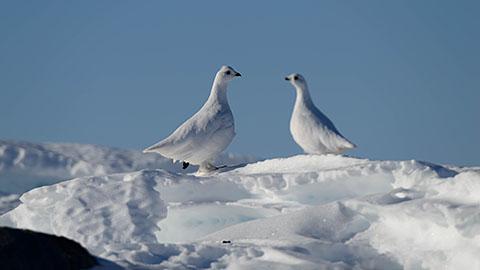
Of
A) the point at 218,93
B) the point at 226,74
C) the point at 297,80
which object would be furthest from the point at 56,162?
the point at 218,93

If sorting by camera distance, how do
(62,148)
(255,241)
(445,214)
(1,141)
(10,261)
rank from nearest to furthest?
(10,261) → (255,241) → (445,214) → (1,141) → (62,148)

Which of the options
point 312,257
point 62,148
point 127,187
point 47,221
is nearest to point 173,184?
point 127,187

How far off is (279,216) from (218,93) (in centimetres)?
467

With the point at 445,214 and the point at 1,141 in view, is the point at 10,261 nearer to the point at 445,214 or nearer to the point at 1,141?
the point at 445,214

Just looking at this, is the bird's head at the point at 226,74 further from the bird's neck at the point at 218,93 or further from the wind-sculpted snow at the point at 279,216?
the wind-sculpted snow at the point at 279,216

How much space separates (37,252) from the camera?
525cm

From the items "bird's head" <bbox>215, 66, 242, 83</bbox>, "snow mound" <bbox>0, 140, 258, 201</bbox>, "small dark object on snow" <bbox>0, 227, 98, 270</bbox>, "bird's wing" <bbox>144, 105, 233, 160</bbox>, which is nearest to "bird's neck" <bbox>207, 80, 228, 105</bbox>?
"bird's head" <bbox>215, 66, 242, 83</bbox>

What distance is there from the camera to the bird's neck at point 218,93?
12.3 meters

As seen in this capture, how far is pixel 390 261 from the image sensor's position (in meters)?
7.35

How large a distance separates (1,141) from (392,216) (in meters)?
13.9

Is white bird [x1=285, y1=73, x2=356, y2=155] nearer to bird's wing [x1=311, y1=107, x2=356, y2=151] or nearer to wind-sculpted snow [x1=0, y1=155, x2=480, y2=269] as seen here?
bird's wing [x1=311, y1=107, x2=356, y2=151]

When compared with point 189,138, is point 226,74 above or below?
above

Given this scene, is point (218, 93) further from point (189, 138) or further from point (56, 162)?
point (56, 162)

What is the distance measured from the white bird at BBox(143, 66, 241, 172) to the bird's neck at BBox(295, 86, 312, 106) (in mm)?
1174
